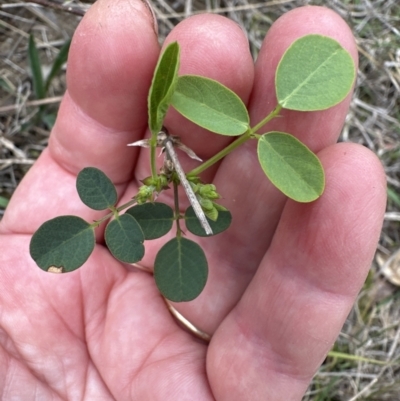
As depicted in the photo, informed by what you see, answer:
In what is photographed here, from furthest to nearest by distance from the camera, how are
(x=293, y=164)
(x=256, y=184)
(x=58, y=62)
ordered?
1. (x=58, y=62)
2. (x=256, y=184)
3. (x=293, y=164)

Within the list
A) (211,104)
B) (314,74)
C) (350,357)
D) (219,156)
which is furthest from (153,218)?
(350,357)

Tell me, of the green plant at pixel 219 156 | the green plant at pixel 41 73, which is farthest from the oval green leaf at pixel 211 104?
the green plant at pixel 41 73

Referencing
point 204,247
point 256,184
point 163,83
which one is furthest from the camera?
point 204,247

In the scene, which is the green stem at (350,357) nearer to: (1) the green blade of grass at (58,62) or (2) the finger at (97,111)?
(2) the finger at (97,111)

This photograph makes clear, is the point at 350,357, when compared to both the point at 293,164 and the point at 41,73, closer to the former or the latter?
the point at 293,164

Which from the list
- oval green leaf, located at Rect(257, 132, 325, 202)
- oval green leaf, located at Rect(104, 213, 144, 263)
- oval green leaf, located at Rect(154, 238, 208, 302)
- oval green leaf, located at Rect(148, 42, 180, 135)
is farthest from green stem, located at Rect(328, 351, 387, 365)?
oval green leaf, located at Rect(148, 42, 180, 135)

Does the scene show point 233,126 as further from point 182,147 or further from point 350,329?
point 350,329

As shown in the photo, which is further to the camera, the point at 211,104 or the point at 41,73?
the point at 41,73

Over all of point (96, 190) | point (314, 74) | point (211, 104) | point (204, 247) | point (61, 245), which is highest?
point (314, 74)
